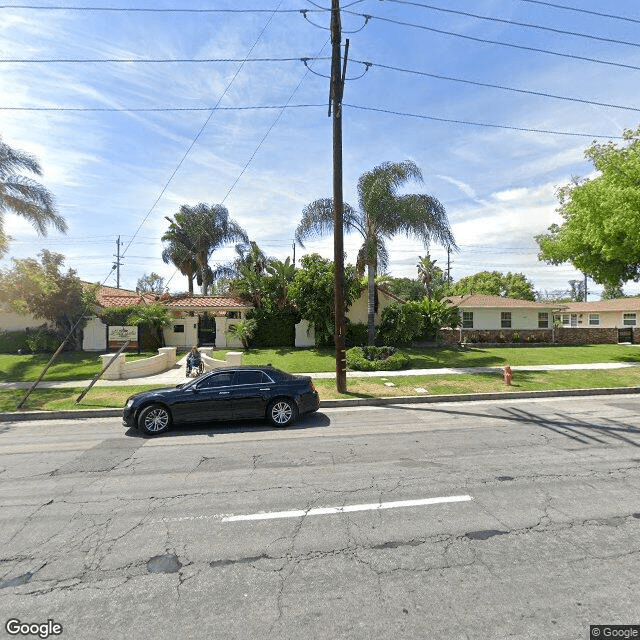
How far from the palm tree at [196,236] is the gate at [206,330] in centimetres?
1291

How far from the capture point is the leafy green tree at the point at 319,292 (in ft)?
72.6

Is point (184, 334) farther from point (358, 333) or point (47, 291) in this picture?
point (358, 333)

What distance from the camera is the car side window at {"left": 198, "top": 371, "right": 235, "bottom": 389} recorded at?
9198 millimetres

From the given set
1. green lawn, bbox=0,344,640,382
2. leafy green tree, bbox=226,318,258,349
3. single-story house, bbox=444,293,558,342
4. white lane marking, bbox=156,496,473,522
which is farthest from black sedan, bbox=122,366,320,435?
single-story house, bbox=444,293,558,342

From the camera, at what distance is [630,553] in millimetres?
3865

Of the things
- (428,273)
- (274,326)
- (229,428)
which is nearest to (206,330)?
(274,326)

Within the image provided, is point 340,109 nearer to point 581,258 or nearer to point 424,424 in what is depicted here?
point 424,424

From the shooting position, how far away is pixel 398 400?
12.5 metres

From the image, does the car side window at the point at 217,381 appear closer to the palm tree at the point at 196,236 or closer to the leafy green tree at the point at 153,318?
the leafy green tree at the point at 153,318

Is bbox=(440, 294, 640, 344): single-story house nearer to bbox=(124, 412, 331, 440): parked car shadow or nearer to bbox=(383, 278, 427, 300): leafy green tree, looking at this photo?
bbox=(124, 412, 331, 440): parked car shadow

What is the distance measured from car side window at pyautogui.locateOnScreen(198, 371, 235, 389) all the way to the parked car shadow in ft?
3.41
